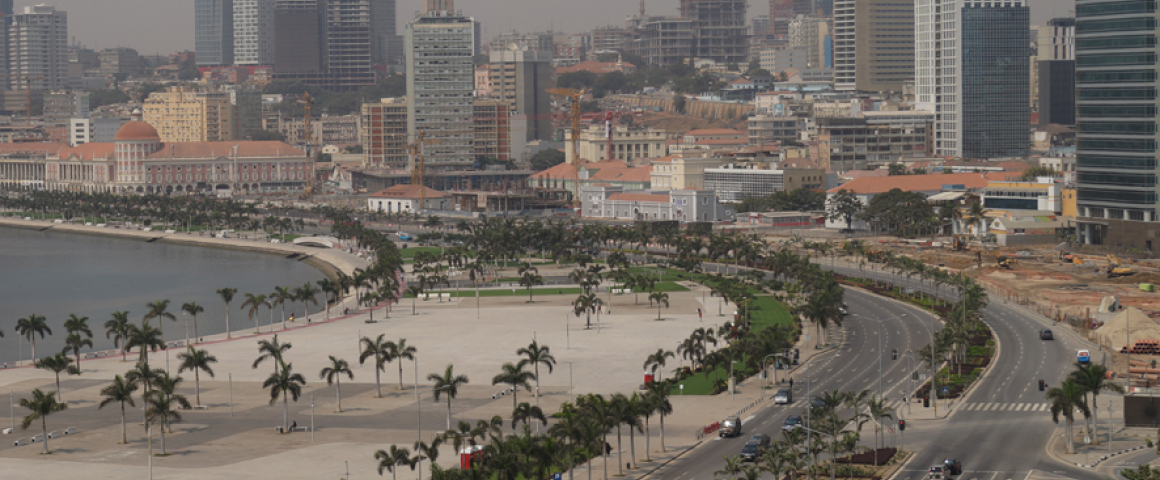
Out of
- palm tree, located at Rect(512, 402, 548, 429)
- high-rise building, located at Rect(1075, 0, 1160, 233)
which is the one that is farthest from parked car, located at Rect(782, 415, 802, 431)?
high-rise building, located at Rect(1075, 0, 1160, 233)

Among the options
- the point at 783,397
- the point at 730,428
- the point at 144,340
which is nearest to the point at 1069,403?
the point at 730,428

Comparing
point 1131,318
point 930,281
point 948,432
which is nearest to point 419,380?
point 948,432

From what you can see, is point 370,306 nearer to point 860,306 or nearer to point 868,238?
point 860,306

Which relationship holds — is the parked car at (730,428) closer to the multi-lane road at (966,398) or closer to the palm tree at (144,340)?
the multi-lane road at (966,398)

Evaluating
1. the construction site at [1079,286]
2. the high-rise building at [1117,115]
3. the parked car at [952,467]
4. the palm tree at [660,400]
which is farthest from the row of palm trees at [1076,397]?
the high-rise building at [1117,115]

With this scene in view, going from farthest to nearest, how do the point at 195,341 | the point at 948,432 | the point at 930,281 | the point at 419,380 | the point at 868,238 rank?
the point at 868,238 → the point at 930,281 → the point at 195,341 → the point at 419,380 → the point at 948,432
